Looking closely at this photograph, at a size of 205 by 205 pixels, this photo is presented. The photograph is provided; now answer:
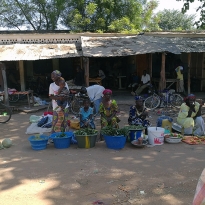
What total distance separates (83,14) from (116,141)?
13792 mm

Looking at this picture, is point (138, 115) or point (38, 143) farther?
point (138, 115)

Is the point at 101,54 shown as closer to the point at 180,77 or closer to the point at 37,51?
the point at 37,51

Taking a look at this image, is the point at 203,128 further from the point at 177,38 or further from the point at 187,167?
the point at 177,38

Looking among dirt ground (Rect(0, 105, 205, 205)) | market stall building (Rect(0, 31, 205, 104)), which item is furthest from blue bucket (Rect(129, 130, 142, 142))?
market stall building (Rect(0, 31, 205, 104))

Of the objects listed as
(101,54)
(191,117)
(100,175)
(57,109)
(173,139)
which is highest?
(101,54)

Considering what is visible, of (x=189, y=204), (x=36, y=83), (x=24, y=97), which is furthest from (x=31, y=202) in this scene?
(x=36, y=83)

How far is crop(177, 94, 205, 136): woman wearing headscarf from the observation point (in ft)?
19.4

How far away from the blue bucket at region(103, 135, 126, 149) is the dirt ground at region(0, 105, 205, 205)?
12 centimetres

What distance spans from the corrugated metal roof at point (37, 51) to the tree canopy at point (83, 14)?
571 cm

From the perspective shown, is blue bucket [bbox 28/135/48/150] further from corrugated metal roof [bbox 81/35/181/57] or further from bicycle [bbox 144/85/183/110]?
bicycle [bbox 144/85/183/110]

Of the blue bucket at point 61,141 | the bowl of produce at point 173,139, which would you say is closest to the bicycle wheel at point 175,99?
the bowl of produce at point 173,139

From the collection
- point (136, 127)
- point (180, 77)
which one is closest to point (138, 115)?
point (136, 127)

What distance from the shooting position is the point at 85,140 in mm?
5215

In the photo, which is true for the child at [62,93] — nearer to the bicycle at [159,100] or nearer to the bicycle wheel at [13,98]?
the bicycle at [159,100]
